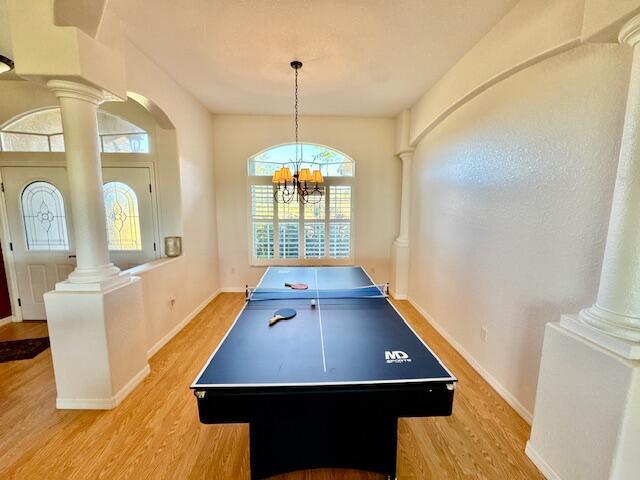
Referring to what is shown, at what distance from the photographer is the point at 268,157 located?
15.4 feet

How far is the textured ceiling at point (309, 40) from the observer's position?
6.51 feet

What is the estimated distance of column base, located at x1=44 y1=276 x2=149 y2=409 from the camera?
1.96 meters

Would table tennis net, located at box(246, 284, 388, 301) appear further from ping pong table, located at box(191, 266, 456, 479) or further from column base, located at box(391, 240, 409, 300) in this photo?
column base, located at box(391, 240, 409, 300)

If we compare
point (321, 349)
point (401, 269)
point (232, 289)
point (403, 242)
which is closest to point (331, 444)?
point (321, 349)

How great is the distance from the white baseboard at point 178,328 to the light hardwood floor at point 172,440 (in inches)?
18.2

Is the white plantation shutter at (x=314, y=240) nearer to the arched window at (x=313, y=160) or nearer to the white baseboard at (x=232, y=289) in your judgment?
the arched window at (x=313, y=160)

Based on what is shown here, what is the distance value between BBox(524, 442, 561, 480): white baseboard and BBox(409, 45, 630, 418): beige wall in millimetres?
347

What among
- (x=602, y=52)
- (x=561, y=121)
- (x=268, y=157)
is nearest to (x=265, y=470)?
(x=561, y=121)

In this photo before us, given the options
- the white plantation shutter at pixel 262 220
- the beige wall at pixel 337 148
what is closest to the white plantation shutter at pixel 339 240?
the beige wall at pixel 337 148

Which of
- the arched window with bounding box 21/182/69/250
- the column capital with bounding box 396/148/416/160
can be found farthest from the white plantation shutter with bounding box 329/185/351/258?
the arched window with bounding box 21/182/69/250

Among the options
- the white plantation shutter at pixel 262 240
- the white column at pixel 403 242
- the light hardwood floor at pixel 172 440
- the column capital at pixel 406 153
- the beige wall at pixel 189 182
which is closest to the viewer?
the light hardwood floor at pixel 172 440

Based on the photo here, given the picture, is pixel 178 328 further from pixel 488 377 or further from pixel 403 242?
pixel 403 242

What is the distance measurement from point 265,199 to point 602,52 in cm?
407

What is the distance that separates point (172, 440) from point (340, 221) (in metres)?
3.67
